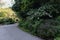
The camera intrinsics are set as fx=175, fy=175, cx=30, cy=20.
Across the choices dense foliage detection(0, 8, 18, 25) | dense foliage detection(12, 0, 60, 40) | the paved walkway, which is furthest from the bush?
dense foliage detection(0, 8, 18, 25)

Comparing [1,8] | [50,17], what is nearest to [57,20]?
[50,17]

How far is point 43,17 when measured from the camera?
10516 millimetres

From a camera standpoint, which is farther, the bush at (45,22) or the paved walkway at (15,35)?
the paved walkway at (15,35)

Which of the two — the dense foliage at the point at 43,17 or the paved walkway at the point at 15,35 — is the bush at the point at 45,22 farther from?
the paved walkway at the point at 15,35

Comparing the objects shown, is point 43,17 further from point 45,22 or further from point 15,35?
point 15,35

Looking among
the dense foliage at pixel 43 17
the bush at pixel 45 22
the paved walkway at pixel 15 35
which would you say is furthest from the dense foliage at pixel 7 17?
the paved walkway at pixel 15 35

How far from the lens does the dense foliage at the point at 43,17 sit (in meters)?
8.71

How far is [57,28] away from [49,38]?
748 mm

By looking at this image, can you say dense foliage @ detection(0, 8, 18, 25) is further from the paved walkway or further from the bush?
the paved walkway

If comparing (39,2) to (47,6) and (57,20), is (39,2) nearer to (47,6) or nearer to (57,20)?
(47,6)

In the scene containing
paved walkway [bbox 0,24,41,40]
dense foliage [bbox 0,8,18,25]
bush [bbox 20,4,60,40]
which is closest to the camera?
bush [bbox 20,4,60,40]

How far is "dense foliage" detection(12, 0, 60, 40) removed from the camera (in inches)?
343

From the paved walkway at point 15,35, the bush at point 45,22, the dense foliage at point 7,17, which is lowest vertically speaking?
the dense foliage at point 7,17


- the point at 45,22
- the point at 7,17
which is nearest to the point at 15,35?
the point at 45,22
